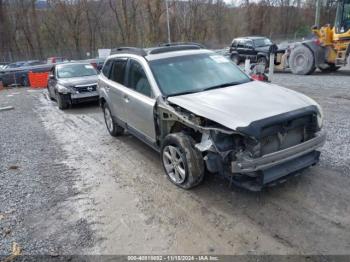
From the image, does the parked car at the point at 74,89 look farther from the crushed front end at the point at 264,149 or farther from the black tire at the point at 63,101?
the crushed front end at the point at 264,149

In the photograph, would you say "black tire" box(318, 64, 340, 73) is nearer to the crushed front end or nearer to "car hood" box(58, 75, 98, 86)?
"car hood" box(58, 75, 98, 86)

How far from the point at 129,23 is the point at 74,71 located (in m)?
33.1

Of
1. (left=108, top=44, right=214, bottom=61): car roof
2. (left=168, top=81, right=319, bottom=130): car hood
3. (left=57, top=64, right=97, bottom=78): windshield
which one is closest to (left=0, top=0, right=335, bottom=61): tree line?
(left=57, top=64, right=97, bottom=78): windshield

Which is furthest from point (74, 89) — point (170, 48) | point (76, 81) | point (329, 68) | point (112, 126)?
point (329, 68)

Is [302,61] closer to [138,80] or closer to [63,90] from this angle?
[63,90]

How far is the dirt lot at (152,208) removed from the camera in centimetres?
303

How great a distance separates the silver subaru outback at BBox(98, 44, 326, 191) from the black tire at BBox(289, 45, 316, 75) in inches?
379

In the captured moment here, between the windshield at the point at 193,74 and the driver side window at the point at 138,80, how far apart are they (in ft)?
0.68

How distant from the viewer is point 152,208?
146 inches

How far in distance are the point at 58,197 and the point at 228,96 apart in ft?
9.21

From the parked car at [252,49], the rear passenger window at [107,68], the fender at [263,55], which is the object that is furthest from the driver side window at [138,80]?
the fender at [263,55]

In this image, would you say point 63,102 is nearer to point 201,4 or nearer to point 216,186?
point 216,186

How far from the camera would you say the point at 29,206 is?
4.00m

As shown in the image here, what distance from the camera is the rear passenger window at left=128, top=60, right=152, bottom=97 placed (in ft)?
14.9
